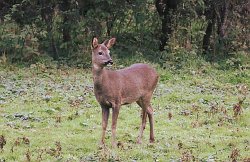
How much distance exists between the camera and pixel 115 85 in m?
9.39

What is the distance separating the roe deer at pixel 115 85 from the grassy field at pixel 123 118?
0.56m

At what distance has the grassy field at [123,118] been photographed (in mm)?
8805

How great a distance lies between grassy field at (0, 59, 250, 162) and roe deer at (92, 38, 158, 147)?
555 millimetres

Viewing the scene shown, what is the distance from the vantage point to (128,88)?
961 centimetres

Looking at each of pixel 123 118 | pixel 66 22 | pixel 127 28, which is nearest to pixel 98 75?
pixel 123 118

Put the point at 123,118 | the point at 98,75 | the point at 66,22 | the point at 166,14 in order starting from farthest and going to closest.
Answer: the point at 166,14 < the point at 66,22 < the point at 123,118 < the point at 98,75

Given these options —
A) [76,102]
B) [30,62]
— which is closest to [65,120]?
[76,102]

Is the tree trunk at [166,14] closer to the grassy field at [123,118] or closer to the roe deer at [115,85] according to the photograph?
the grassy field at [123,118]

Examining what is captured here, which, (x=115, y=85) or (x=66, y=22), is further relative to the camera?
(x=66, y=22)

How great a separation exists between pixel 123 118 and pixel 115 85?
8.92ft

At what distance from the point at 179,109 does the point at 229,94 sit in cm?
266

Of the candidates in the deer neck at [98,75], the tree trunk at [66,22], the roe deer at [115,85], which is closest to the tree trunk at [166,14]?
the tree trunk at [66,22]

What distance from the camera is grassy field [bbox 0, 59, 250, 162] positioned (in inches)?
347

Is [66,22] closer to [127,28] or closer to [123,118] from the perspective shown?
[127,28]
